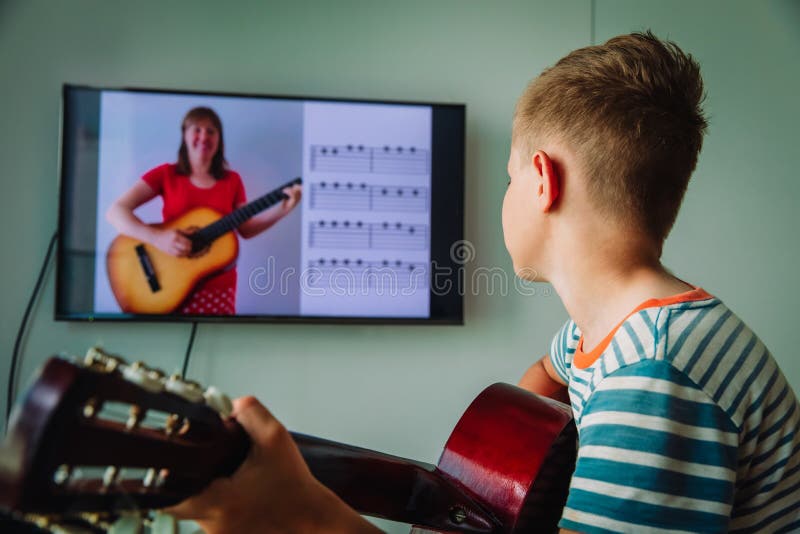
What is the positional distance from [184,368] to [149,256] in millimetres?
324

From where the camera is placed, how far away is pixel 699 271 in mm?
1854

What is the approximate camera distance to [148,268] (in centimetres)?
162


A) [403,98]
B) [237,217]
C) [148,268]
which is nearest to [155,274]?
[148,268]

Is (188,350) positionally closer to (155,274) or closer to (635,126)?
(155,274)

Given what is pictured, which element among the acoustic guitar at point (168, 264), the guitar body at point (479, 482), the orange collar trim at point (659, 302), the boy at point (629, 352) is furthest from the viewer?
the acoustic guitar at point (168, 264)

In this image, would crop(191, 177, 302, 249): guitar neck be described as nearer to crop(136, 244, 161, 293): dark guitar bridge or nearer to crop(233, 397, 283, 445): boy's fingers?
crop(136, 244, 161, 293): dark guitar bridge

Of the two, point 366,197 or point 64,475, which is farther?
point 366,197

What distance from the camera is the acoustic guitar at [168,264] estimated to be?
162 cm

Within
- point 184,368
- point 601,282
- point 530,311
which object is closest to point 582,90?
point 601,282

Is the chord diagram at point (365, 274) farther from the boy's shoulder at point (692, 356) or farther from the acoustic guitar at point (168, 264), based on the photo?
the boy's shoulder at point (692, 356)

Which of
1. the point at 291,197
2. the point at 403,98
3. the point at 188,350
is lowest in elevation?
the point at 188,350

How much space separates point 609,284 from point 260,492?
52 cm

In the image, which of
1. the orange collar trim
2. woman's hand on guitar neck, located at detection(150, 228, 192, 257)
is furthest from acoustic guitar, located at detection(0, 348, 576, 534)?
woman's hand on guitar neck, located at detection(150, 228, 192, 257)

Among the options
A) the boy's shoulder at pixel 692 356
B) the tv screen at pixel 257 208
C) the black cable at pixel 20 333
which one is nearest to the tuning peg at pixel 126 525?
the boy's shoulder at pixel 692 356
